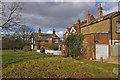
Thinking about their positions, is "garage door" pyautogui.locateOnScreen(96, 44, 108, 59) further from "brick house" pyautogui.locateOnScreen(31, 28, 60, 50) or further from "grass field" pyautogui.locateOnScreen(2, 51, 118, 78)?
"brick house" pyautogui.locateOnScreen(31, 28, 60, 50)

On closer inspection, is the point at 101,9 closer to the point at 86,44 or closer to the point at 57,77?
the point at 86,44

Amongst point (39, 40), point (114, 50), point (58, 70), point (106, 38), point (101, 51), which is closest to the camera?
point (58, 70)

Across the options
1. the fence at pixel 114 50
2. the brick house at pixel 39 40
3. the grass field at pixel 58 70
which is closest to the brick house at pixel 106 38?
the fence at pixel 114 50

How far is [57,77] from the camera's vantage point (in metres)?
7.72

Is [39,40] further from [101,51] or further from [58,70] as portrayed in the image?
[58,70]

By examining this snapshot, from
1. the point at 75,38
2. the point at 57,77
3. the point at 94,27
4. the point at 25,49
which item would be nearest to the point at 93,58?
the point at 75,38

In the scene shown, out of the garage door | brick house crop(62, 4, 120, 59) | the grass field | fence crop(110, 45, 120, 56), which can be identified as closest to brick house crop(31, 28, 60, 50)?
brick house crop(62, 4, 120, 59)

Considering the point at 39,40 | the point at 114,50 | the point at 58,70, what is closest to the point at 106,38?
the point at 114,50

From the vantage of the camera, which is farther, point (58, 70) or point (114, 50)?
point (114, 50)

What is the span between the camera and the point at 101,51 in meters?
18.7

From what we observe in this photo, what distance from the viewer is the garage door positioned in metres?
18.5

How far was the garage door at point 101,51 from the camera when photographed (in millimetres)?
18500

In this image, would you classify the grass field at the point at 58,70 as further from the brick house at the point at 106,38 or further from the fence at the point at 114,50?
the fence at the point at 114,50

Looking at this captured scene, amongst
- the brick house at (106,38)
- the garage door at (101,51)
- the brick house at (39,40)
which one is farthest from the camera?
the brick house at (39,40)
